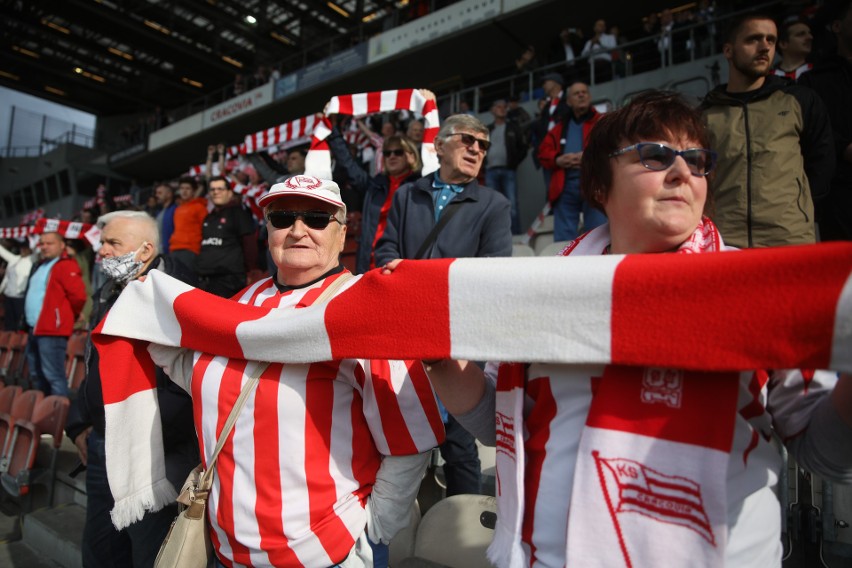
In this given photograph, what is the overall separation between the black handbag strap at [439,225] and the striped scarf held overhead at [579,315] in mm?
1189

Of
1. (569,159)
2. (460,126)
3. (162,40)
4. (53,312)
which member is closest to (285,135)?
(53,312)

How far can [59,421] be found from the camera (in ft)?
13.9

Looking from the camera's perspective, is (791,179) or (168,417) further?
(791,179)

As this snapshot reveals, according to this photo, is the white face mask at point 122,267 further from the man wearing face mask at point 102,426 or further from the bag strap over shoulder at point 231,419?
the bag strap over shoulder at point 231,419

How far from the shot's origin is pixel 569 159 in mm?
4840

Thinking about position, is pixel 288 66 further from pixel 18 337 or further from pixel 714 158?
pixel 714 158

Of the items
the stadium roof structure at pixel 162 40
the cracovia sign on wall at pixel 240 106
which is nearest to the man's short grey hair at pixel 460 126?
the stadium roof structure at pixel 162 40

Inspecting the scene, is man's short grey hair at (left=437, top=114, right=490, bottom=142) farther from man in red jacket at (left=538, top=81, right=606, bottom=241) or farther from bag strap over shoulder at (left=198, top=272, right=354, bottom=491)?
man in red jacket at (left=538, top=81, right=606, bottom=241)

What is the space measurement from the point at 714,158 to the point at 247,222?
461 cm

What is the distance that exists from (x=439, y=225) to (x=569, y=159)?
2.60 meters

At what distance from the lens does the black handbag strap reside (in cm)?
266

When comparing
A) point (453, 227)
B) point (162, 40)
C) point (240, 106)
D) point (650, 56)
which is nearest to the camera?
point (453, 227)

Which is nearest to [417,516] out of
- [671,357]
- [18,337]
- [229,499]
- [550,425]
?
[229,499]

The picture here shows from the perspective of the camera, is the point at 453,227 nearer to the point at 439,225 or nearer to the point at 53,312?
the point at 439,225
